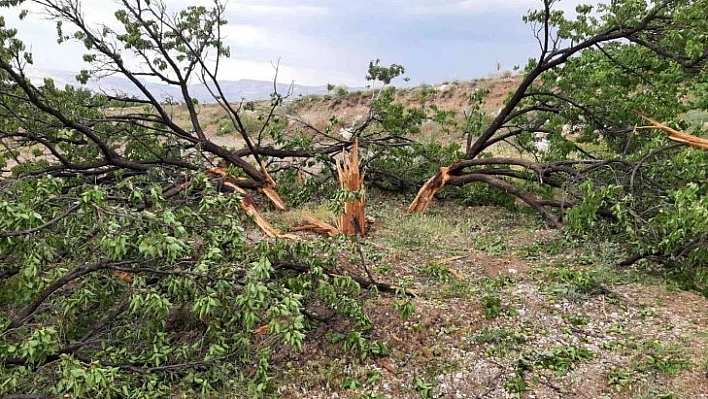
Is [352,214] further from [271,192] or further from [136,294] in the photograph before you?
[136,294]

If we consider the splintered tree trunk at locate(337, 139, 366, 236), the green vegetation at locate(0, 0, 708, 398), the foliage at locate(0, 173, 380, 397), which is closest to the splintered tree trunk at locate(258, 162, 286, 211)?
the green vegetation at locate(0, 0, 708, 398)

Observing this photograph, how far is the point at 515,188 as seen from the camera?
7.29 m

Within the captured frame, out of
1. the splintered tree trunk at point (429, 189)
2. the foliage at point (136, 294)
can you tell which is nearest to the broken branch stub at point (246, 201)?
the foliage at point (136, 294)

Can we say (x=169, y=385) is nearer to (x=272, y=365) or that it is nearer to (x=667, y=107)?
(x=272, y=365)

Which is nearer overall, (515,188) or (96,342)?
(96,342)

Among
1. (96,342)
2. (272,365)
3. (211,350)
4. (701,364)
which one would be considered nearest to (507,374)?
(701,364)

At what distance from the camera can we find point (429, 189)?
8.20m

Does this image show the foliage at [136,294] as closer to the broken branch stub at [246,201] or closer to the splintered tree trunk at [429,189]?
the broken branch stub at [246,201]

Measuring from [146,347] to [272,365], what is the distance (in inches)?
36.1

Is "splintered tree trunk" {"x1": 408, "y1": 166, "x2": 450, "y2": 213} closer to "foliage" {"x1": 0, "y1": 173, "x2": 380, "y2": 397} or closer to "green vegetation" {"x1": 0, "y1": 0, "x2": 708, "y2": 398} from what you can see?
"green vegetation" {"x1": 0, "y1": 0, "x2": 708, "y2": 398}

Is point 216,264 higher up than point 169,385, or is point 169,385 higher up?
point 216,264

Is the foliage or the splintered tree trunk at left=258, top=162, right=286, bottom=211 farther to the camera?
the splintered tree trunk at left=258, top=162, right=286, bottom=211

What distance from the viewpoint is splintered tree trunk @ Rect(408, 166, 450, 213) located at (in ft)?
26.4

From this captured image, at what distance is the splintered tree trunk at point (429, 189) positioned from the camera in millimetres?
8055
